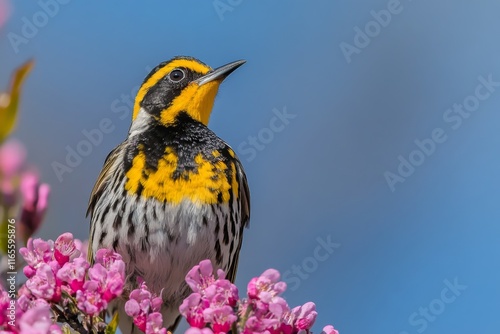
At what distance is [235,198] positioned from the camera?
4719 millimetres

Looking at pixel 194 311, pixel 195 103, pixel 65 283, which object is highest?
pixel 195 103

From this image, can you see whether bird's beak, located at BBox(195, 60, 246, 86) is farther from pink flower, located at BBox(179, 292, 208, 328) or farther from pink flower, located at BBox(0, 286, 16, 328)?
pink flower, located at BBox(0, 286, 16, 328)

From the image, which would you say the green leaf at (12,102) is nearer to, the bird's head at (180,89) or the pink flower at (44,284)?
the pink flower at (44,284)

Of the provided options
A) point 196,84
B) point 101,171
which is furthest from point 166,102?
point 101,171

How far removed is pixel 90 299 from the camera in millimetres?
2725

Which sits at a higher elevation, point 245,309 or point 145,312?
point 245,309

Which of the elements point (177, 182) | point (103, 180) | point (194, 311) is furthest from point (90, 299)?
point (103, 180)

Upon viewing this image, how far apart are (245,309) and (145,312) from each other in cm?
40

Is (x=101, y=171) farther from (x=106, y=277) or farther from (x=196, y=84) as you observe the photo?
(x=106, y=277)

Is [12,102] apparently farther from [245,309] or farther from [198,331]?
[245,309]

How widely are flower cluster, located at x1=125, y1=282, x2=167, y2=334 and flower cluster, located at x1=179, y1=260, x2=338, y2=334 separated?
12cm

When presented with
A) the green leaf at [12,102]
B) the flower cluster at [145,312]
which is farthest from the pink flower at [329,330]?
the green leaf at [12,102]

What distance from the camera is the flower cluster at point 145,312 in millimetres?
2717

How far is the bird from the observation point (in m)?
4.42
